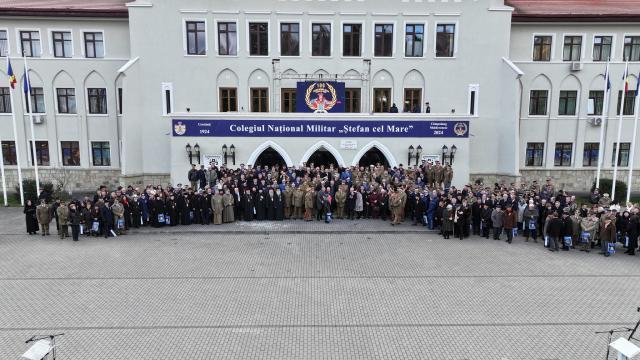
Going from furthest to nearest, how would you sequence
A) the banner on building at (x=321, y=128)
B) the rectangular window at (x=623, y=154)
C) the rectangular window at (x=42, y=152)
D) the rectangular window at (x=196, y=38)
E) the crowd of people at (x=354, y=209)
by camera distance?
the rectangular window at (x=623, y=154) → the rectangular window at (x=42, y=152) → the rectangular window at (x=196, y=38) → the banner on building at (x=321, y=128) → the crowd of people at (x=354, y=209)

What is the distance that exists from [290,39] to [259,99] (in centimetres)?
396

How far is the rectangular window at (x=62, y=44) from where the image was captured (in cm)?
2648

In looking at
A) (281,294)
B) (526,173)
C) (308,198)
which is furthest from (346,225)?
(526,173)

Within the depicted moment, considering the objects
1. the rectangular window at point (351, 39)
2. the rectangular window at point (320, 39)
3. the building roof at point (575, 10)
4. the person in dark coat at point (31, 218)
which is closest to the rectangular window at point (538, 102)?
the building roof at point (575, 10)

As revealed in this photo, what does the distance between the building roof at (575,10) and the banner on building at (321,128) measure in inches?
351

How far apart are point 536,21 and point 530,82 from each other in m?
3.62

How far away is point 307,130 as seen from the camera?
2378cm

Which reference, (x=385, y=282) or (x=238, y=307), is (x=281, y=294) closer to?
(x=238, y=307)

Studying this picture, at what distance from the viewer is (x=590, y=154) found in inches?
1106

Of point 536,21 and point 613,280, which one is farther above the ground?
point 536,21

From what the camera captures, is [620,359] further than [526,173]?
No

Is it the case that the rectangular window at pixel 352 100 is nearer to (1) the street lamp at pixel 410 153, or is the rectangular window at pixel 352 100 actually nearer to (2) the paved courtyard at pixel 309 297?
(1) the street lamp at pixel 410 153

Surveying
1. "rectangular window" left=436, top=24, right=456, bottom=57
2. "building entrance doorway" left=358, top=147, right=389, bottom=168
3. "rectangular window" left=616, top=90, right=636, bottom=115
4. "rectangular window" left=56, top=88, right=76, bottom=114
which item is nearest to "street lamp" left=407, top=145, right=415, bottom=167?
"building entrance doorway" left=358, top=147, right=389, bottom=168

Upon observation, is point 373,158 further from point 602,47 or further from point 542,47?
point 602,47
